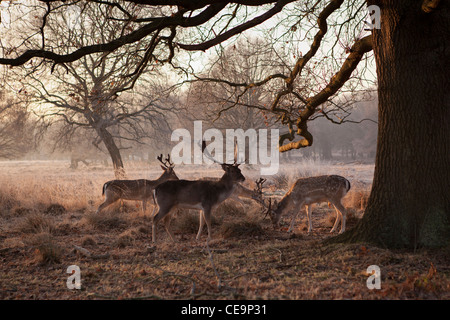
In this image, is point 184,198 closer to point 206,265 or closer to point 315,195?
point 206,265

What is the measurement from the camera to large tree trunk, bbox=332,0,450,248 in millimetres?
5730

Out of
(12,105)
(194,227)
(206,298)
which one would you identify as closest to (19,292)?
(206,298)

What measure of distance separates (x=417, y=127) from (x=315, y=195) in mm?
4041

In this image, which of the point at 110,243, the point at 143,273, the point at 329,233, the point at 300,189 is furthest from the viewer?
the point at 300,189

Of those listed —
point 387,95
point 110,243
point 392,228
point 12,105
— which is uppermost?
point 12,105

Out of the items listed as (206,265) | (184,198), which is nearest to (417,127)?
(206,265)

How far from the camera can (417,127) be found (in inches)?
230

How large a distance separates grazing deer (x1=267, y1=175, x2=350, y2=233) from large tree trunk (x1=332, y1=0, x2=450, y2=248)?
133 inches

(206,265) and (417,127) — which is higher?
(417,127)

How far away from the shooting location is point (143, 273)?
560 cm

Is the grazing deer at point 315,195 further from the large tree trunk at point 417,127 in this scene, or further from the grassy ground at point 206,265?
the large tree trunk at point 417,127

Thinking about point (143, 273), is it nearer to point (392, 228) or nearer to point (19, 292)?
point (19, 292)

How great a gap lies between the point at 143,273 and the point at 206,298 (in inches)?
60.7
